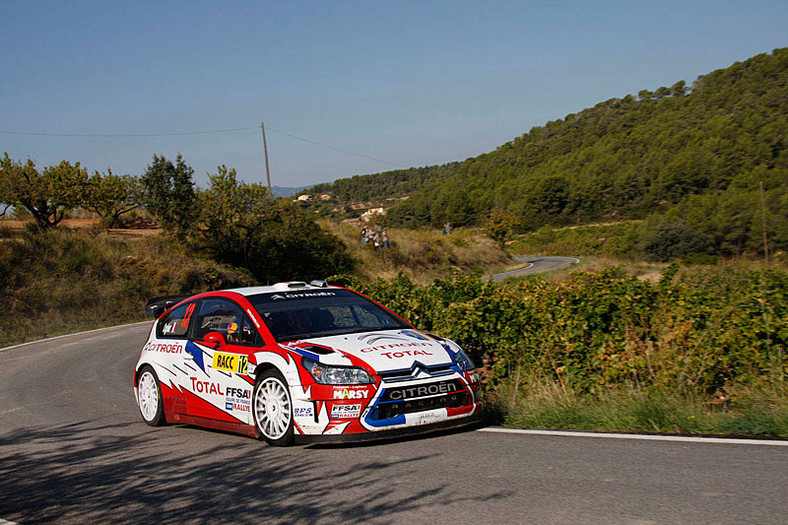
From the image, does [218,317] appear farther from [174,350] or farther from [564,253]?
[564,253]

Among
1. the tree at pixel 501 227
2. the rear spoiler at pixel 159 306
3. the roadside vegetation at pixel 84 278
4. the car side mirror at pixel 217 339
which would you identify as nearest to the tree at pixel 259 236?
the roadside vegetation at pixel 84 278

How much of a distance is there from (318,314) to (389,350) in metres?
1.34

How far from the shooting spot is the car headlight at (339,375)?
609cm

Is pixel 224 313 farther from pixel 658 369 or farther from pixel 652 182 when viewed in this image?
pixel 652 182

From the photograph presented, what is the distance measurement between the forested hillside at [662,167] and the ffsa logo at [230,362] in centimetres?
2217

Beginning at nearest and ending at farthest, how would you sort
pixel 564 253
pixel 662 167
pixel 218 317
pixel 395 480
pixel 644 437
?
pixel 395 480, pixel 644 437, pixel 218 317, pixel 662 167, pixel 564 253

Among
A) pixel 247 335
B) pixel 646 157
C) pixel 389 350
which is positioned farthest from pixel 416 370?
pixel 646 157

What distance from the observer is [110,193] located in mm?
40719

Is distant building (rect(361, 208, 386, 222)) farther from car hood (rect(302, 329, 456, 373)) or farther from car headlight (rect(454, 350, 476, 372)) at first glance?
car headlight (rect(454, 350, 476, 372))

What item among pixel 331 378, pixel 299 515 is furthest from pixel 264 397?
pixel 299 515

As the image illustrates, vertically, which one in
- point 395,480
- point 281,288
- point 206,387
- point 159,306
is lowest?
point 395,480

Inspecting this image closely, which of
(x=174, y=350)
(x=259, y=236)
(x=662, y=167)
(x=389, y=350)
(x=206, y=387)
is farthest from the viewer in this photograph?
(x=662, y=167)

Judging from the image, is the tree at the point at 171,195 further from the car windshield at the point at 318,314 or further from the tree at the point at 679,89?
the tree at the point at 679,89

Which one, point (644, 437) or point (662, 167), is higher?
point (662, 167)
